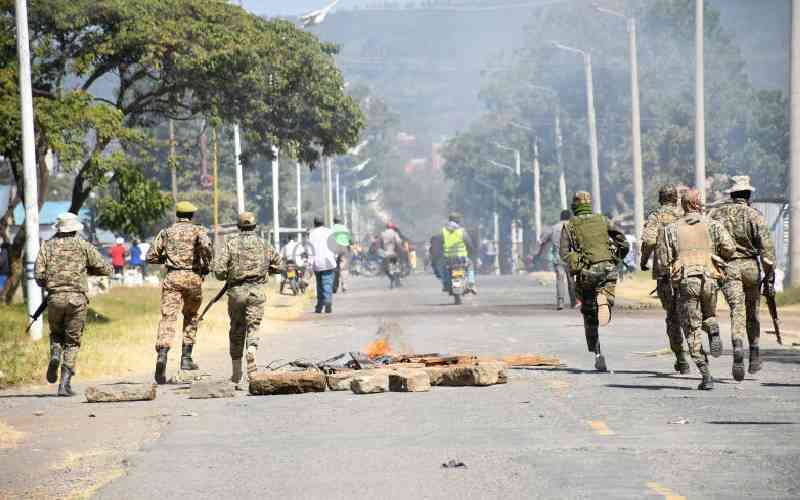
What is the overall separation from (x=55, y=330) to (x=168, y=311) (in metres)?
1.34

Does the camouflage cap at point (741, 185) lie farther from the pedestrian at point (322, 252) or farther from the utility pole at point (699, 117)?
the utility pole at point (699, 117)

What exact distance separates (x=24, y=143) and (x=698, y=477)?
18038mm

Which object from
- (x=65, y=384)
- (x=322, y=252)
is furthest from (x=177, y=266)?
(x=322, y=252)

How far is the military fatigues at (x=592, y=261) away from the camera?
1808 centimetres

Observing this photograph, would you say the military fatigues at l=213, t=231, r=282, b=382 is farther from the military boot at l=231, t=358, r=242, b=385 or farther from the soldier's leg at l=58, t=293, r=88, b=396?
the soldier's leg at l=58, t=293, r=88, b=396

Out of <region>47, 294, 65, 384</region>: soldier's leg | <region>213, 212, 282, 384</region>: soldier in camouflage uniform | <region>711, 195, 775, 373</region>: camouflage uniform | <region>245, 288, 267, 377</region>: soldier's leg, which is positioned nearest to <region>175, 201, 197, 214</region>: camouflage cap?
<region>213, 212, 282, 384</region>: soldier in camouflage uniform

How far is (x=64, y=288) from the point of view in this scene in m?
18.0

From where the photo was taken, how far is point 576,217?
1833 cm

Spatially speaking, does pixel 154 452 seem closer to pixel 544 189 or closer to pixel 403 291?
pixel 403 291

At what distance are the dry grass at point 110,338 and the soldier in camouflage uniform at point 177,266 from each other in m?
2.30

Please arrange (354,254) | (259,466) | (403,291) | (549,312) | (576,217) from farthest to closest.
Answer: (354,254), (403,291), (549,312), (576,217), (259,466)

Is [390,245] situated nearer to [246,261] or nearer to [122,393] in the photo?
[246,261]

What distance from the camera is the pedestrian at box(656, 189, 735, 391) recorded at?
51.6 ft

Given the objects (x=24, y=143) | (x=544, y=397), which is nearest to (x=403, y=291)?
(x=24, y=143)
